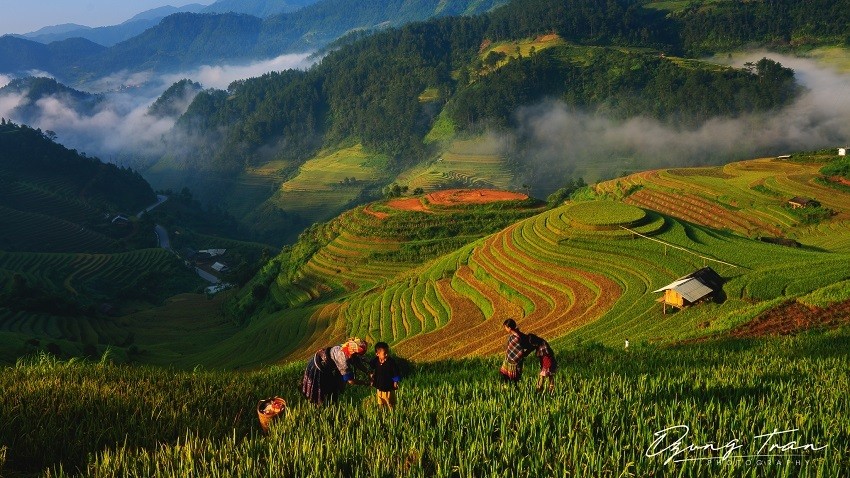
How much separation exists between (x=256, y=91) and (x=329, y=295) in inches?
5901

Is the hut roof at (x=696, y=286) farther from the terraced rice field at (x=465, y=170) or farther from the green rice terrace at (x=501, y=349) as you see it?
the terraced rice field at (x=465, y=170)

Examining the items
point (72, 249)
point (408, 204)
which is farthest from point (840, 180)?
point (72, 249)

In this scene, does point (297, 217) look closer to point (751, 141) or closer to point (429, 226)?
point (429, 226)

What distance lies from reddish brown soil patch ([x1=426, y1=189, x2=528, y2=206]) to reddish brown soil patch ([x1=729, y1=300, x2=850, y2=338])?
127 feet

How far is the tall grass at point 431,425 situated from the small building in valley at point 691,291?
45.2ft

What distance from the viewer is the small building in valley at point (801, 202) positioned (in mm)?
42531

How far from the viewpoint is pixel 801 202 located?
4303cm

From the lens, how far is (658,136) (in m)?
102

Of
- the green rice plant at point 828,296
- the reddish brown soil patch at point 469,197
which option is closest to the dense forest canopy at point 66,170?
the reddish brown soil patch at point 469,197

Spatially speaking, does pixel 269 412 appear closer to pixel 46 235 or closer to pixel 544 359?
pixel 544 359

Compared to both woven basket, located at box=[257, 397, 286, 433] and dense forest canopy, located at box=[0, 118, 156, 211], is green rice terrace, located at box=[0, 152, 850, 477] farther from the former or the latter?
dense forest canopy, located at box=[0, 118, 156, 211]

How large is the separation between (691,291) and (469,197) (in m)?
37.0

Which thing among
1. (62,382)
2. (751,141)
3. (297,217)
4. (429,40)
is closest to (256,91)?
(429,40)

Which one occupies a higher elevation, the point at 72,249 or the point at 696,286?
the point at 696,286
